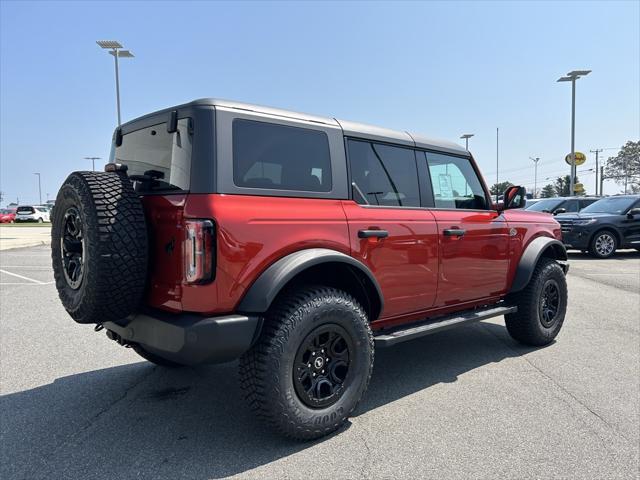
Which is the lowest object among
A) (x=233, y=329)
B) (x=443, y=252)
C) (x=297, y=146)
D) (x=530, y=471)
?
(x=530, y=471)

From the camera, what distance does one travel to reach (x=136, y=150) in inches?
129

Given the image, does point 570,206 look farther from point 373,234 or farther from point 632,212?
point 373,234

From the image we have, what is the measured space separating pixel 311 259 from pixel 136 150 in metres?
1.55

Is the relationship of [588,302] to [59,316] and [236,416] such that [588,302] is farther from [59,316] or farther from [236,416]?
[59,316]

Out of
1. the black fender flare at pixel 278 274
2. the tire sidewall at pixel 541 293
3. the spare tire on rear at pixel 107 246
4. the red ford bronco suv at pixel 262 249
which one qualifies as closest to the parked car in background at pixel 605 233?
the tire sidewall at pixel 541 293

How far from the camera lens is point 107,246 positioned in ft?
8.09

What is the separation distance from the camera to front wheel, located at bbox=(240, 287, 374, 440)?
2.62m

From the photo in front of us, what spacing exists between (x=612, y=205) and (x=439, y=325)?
38.7ft

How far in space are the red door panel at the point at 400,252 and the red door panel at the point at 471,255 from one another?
0.14 metres

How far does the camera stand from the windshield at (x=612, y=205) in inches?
496

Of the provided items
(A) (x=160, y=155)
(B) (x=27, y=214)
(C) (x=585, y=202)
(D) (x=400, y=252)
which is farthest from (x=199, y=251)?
(B) (x=27, y=214)

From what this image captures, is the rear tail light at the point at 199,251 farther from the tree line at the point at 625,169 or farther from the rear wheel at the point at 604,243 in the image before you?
the tree line at the point at 625,169

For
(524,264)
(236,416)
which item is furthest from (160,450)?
(524,264)

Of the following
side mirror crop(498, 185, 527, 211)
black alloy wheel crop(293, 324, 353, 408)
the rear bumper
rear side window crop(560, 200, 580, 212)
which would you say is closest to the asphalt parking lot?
black alloy wheel crop(293, 324, 353, 408)
